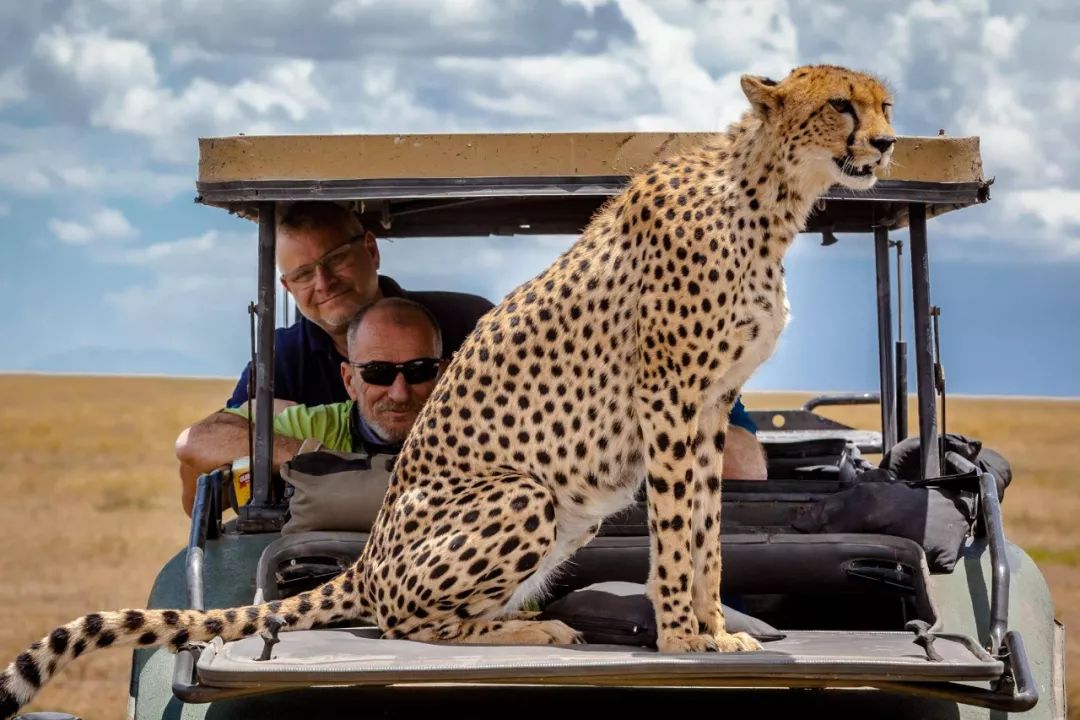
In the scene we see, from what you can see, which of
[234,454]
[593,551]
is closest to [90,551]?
[234,454]

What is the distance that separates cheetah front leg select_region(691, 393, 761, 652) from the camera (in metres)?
3.86

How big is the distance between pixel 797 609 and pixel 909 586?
95 centimetres

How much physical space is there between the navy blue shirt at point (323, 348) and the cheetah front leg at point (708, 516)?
2088mm

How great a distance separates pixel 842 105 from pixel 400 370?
1.66 meters

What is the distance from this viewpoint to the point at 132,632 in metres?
3.57

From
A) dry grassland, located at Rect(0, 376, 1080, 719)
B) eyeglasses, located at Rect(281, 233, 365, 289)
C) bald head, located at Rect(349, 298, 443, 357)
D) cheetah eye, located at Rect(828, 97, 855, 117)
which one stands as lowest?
dry grassland, located at Rect(0, 376, 1080, 719)

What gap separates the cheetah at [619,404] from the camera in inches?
146

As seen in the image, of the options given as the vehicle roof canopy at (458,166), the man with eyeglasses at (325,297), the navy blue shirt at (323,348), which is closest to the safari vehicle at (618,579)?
the vehicle roof canopy at (458,166)

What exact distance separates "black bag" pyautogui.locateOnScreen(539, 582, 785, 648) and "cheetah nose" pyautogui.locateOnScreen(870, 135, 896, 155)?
3.65ft

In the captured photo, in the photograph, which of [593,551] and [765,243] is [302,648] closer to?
[593,551]

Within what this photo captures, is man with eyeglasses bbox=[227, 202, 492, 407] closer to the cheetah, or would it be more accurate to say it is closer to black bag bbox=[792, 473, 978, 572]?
the cheetah

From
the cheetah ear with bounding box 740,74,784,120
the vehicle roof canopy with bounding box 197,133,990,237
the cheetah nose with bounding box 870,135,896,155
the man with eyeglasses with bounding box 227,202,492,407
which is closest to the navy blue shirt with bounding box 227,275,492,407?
the man with eyeglasses with bounding box 227,202,492,407

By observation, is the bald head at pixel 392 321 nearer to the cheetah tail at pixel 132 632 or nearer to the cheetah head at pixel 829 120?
the cheetah tail at pixel 132 632

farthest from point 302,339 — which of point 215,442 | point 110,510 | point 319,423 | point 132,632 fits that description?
point 110,510
